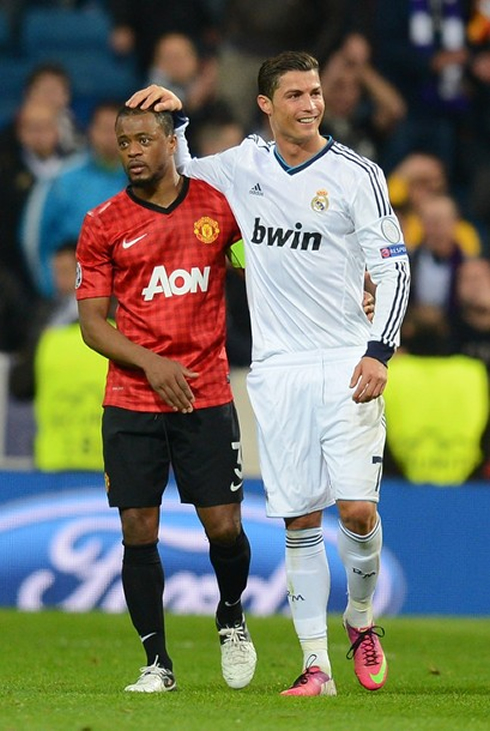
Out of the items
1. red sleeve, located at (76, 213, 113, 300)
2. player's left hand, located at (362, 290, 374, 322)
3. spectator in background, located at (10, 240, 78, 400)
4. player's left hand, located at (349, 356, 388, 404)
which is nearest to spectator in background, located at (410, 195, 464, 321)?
spectator in background, located at (10, 240, 78, 400)

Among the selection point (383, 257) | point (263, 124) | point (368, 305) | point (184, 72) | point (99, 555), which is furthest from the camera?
point (263, 124)

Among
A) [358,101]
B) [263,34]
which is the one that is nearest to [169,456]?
[358,101]

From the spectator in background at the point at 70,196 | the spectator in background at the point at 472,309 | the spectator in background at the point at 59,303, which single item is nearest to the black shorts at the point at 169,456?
the spectator in background at the point at 59,303

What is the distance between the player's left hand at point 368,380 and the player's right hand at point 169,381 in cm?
66

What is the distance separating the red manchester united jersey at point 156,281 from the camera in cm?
675

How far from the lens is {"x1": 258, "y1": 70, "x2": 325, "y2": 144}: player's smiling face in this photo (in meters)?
6.69

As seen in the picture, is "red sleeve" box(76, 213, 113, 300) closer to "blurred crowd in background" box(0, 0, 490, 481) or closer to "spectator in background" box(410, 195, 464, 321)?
"blurred crowd in background" box(0, 0, 490, 481)

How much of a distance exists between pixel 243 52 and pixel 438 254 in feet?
8.94

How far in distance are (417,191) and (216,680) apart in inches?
302

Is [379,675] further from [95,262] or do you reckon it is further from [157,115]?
[157,115]

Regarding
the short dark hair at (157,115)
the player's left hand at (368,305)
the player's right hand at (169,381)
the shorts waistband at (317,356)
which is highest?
the short dark hair at (157,115)

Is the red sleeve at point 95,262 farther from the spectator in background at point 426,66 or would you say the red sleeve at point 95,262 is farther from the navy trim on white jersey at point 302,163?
the spectator in background at point 426,66

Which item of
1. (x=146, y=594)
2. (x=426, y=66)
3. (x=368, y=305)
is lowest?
(x=146, y=594)

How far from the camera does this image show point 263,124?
14711 mm
